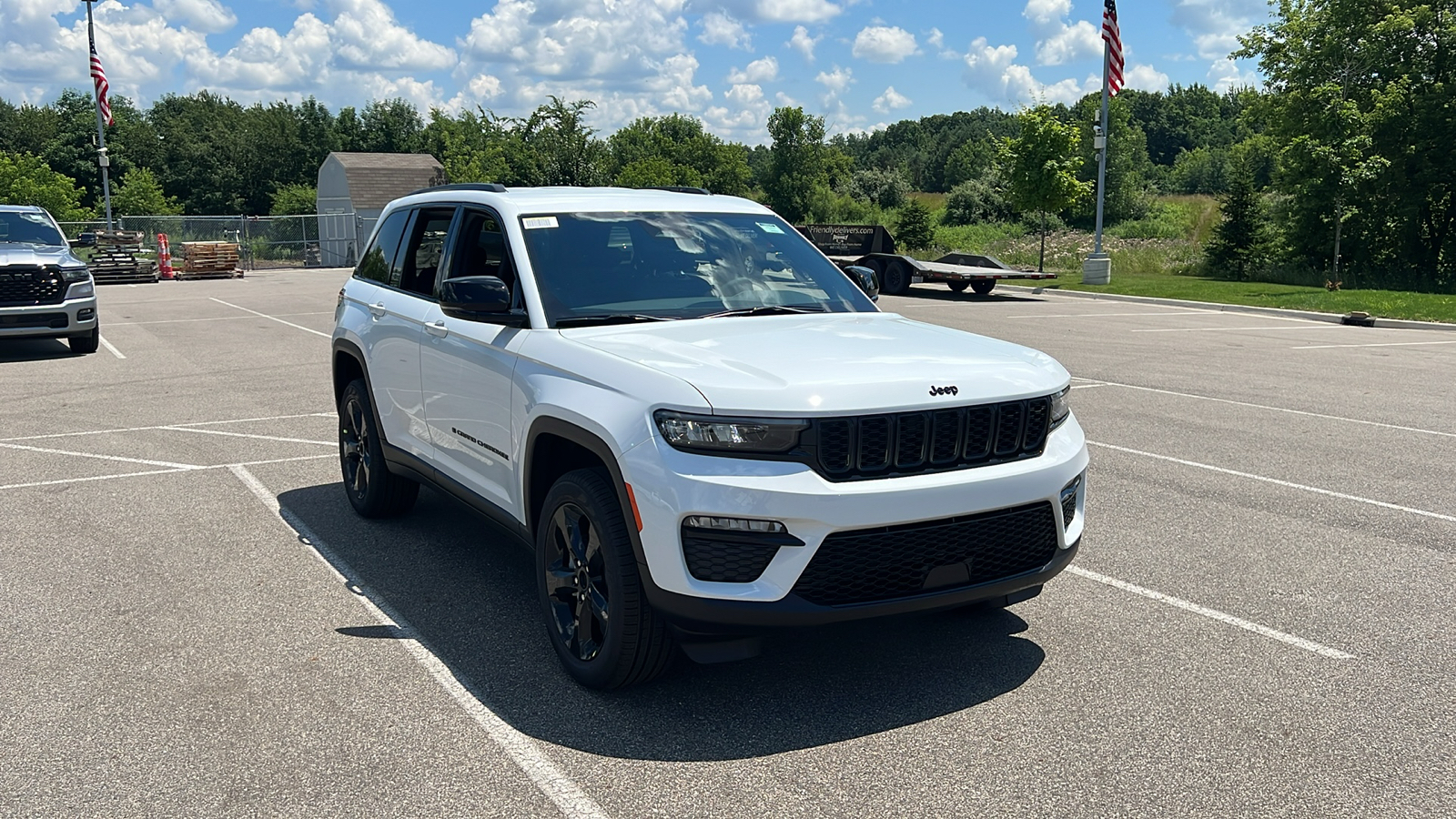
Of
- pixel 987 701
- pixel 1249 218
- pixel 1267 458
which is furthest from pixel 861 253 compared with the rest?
pixel 987 701

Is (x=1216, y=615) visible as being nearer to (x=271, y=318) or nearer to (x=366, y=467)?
(x=366, y=467)

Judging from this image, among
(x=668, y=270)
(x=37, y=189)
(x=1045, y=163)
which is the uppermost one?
Answer: (x=37, y=189)

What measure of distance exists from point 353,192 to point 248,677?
55792 millimetres

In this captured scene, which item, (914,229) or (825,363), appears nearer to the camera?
(825,363)

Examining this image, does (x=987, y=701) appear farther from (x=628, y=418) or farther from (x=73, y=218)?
(x=73, y=218)

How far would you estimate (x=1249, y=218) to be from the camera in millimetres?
36406

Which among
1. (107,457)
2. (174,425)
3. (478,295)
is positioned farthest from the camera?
(174,425)

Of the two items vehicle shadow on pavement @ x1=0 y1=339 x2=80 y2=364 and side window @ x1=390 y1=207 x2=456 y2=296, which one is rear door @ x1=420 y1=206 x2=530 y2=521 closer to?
side window @ x1=390 y1=207 x2=456 y2=296

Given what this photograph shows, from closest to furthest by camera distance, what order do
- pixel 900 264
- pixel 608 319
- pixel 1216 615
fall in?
pixel 608 319 < pixel 1216 615 < pixel 900 264

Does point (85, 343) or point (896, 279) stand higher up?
point (896, 279)

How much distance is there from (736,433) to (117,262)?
121 feet

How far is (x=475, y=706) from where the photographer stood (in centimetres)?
420

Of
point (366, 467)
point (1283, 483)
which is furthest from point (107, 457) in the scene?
point (1283, 483)

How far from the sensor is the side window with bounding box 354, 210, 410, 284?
21.2 feet
